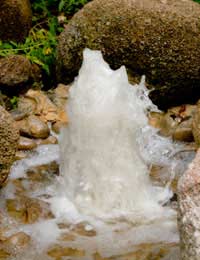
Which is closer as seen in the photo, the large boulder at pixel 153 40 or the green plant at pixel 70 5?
the large boulder at pixel 153 40

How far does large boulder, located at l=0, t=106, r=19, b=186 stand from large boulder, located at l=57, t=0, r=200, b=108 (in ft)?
6.60

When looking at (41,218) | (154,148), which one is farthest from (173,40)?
(41,218)

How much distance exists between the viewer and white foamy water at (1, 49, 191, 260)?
4156mm

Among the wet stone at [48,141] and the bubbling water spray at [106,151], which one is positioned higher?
the bubbling water spray at [106,151]

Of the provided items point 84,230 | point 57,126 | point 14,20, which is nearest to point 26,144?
point 57,126

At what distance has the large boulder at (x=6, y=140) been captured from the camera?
4.13 meters

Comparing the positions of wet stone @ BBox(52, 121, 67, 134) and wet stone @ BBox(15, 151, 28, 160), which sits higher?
wet stone @ BBox(15, 151, 28, 160)

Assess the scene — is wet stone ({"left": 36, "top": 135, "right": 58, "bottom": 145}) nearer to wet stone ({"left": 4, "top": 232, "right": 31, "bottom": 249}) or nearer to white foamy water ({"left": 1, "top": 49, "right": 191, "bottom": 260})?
white foamy water ({"left": 1, "top": 49, "right": 191, "bottom": 260})

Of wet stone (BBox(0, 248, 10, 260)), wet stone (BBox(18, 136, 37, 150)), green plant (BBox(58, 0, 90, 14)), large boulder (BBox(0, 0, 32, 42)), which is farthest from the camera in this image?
green plant (BBox(58, 0, 90, 14))

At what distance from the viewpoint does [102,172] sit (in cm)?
446

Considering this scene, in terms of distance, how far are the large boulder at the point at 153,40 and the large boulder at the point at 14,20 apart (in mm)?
927

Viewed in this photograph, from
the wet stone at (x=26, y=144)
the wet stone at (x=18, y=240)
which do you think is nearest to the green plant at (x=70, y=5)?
the wet stone at (x=26, y=144)

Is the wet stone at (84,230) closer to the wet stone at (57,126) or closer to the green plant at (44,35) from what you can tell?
the wet stone at (57,126)

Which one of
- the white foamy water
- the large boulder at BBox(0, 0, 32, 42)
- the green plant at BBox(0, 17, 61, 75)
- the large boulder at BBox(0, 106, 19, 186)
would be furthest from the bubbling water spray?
the large boulder at BBox(0, 0, 32, 42)
